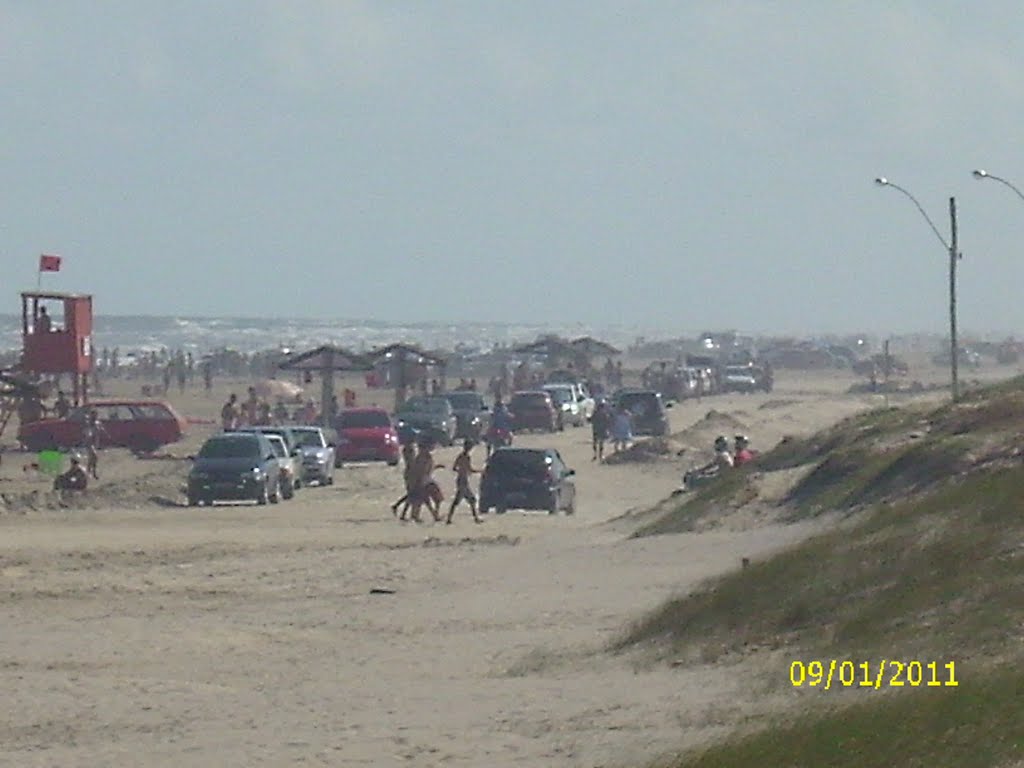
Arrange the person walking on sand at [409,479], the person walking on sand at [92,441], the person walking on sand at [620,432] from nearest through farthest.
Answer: the person walking on sand at [409,479], the person walking on sand at [92,441], the person walking on sand at [620,432]

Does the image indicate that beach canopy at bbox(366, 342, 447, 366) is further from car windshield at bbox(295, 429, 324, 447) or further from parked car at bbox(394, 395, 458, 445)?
car windshield at bbox(295, 429, 324, 447)

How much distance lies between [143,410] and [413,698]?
129 ft

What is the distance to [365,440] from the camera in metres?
51.7

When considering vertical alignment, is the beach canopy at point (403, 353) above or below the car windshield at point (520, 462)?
above

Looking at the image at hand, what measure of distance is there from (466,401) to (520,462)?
2549 centimetres

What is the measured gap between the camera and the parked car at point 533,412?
64.6 metres

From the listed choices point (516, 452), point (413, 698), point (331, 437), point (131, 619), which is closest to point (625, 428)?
point (331, 437)

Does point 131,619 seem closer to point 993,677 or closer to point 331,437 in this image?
point 993,677

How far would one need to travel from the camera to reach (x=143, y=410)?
177 feet

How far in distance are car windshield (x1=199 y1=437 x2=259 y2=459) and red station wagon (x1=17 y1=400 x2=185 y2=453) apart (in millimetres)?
10470

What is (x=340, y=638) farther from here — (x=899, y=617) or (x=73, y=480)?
(x=73, y=480)

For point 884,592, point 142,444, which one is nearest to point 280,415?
point 142,444

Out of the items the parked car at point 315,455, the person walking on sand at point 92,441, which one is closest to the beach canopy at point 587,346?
the person walking on sand at point 92,441

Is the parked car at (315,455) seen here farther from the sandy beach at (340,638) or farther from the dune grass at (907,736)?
the dune grass at (907,736)
